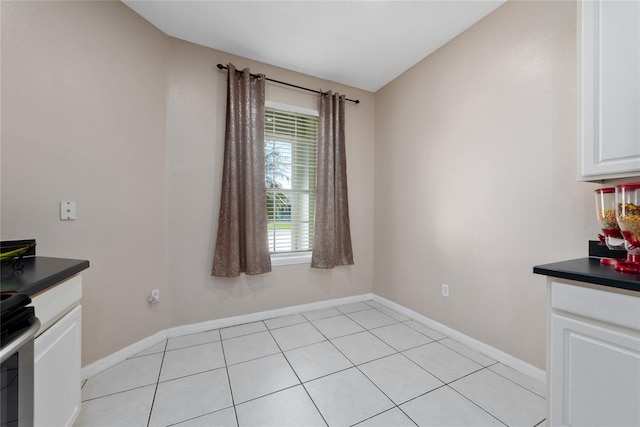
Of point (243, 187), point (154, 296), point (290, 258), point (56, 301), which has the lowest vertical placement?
point (154, 296)

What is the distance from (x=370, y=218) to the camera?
11.3 feet

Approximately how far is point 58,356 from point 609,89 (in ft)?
9.29

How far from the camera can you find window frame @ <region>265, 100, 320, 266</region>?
288 centimetres

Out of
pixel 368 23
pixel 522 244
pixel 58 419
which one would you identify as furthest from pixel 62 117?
pixel 522 244

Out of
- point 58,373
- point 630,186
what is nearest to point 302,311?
point 58,373

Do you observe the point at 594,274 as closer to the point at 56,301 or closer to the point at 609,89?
the point at 609,89

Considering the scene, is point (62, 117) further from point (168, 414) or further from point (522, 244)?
point (522, 244)

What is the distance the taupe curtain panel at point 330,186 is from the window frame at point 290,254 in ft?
0.36

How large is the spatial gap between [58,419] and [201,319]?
1.40 metres

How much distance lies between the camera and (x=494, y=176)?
6.77 ft

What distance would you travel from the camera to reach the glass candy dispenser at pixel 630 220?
1.16 meters

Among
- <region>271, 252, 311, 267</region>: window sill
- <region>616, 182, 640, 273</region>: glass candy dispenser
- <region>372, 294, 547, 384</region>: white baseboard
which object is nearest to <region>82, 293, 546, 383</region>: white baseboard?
<region>372, 294, 547, 384</region>: white baseboard

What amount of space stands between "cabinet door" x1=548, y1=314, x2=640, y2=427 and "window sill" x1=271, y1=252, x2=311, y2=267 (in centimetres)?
222

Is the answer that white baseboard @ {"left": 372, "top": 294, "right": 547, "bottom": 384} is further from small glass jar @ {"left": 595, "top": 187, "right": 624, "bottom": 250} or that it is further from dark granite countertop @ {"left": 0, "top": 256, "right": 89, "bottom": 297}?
dark granite countertop @ {"left": 0, "top": 256, "right": 89, "bottom": 297}
